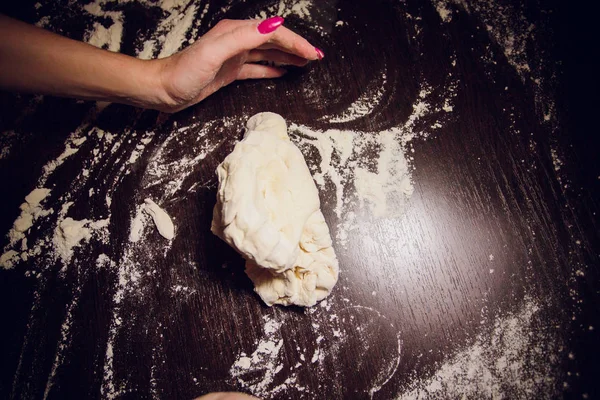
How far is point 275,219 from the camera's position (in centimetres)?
72

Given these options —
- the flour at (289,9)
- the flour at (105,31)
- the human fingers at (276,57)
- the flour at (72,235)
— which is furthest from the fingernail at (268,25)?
the flour at (72,235)

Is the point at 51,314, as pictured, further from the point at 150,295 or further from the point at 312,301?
the point at 312,301

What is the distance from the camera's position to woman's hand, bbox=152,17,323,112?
803 mm

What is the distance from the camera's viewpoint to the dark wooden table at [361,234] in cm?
86

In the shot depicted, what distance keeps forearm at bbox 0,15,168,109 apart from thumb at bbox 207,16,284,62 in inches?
7.1

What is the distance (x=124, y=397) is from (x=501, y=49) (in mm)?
1472

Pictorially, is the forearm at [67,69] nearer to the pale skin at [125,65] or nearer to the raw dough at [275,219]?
the pale skin at [125,65]

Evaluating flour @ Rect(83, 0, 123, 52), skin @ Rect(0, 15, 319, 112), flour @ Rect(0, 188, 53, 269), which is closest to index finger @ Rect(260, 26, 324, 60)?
skin @ Rect(0, 15, 319, 112)

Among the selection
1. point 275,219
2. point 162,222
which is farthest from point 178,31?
point 275,219

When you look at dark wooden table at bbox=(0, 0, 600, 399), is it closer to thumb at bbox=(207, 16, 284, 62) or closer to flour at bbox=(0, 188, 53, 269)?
flour at bbox=(0, 188, 53, 269)

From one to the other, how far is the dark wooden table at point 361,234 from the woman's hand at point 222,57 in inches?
2.6

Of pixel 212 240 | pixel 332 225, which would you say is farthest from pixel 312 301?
pixel 212 240

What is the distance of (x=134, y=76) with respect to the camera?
2.75 feet

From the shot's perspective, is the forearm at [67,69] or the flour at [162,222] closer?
the forearm at [67,69]
